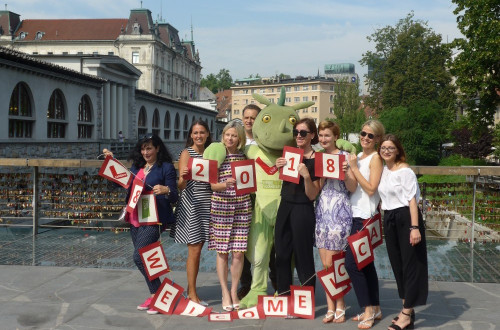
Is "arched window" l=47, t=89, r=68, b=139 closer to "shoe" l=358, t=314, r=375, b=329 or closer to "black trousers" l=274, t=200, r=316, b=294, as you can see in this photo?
"black trousers" l=274, t=200, r=316, b=294

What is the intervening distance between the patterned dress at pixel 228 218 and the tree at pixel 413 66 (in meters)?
49.6

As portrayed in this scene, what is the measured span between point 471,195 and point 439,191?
710 millimetres

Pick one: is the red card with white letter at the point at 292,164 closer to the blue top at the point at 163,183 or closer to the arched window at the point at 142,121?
the blue top at the point at 163,183

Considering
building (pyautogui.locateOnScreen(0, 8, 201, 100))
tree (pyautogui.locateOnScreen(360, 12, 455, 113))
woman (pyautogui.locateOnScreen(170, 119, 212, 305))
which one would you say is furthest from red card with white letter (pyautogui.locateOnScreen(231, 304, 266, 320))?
building (pyautogui.locateOnScreen(0, 8, 201, 100))

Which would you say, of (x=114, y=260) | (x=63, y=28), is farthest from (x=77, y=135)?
(x=63, y=28)

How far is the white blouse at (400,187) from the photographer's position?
17.3 feet

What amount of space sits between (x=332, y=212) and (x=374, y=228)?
43 cm

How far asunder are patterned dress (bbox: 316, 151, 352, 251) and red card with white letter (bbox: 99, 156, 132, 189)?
2.01 m

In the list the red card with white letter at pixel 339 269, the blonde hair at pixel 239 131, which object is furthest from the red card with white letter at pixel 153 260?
the red card with white letter at pixel 339 269

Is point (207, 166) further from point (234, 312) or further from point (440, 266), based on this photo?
point (440, 266)

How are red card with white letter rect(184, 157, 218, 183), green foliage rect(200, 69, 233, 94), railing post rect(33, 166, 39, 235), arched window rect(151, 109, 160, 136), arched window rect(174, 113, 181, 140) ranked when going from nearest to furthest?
1. red card with white letter rect(184, 157, 218, 183)
2. railing post rect(33, 166, 39, 235)
3. arched window rect(151, 109, 160, 136)
4. arched window rect(174, 113, 181, 140)
5. green foliage rect(200, 69, 233, 94)

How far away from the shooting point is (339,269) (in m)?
5.53

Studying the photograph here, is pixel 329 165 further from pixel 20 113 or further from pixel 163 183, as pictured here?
pixel 20 113

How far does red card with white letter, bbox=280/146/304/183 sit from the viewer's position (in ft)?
17.6
